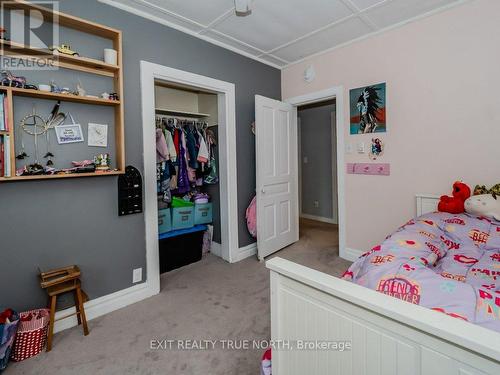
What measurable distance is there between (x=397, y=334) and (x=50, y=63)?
2401mm

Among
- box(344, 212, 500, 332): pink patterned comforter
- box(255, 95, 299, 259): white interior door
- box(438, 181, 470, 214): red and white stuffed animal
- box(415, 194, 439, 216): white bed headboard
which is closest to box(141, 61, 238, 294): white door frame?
box(255, 95, 299, 259): white interior door

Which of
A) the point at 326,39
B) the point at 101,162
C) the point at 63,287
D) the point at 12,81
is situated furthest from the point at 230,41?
the point at 63,287

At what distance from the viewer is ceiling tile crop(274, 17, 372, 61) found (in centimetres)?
250

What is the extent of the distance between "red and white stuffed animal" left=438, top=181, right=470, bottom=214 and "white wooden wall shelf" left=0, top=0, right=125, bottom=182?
2.50m

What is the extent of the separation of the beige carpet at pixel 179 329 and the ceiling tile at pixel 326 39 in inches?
95.5

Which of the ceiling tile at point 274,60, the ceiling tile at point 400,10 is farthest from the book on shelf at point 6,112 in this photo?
the ceiling tile at point 400,10

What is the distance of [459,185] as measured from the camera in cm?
205

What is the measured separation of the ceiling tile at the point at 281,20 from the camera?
2129 mm

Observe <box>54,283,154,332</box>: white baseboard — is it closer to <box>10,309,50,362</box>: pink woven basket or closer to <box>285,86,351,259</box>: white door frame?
<box>10,309,50,362</box>: pink woven basket

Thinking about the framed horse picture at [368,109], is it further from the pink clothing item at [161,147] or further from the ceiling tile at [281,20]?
the pink clothing item at [161,147]

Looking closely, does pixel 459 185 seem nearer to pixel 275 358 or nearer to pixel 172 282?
pixel 275 358

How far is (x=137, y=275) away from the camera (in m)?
2.24

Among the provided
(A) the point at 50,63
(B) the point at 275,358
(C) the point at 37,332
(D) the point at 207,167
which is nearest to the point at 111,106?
(A) the point at 50,63

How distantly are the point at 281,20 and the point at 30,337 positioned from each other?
299 centimetres
